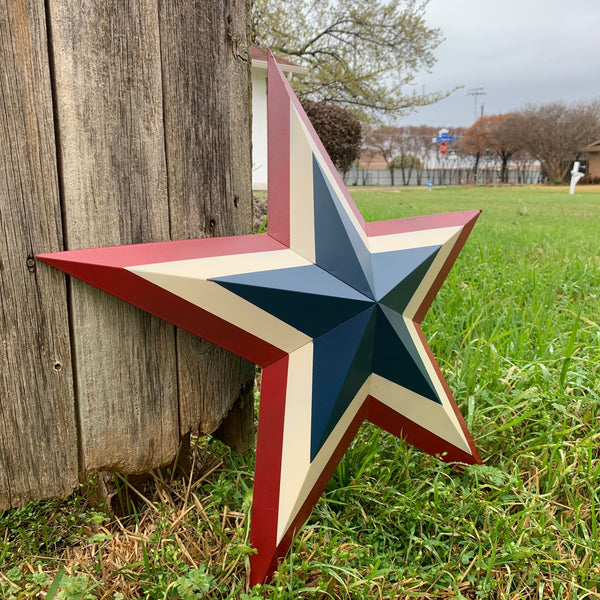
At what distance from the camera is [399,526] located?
132 centimetres

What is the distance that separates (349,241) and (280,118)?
0.38 m

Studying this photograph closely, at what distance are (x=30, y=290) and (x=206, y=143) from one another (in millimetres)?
557

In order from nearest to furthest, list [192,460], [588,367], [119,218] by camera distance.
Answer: [119,218]
[192,460]
[588,367]

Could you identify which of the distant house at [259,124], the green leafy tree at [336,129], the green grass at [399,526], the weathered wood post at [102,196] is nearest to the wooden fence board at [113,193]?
the weathered wood post at [102,196]

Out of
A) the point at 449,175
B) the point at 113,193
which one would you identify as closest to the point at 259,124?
the point at 113,193

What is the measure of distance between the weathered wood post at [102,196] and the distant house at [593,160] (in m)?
48.1

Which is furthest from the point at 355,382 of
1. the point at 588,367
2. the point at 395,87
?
the point at 395,87

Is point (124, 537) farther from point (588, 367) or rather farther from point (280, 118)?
point (588, 367)

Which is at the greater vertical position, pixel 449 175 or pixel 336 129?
pixel 336 129

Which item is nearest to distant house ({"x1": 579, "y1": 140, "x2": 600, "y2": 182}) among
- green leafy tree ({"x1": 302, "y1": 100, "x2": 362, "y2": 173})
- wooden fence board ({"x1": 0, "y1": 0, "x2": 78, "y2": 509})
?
green leafy tree ({"x1": 302, "y1": 100, "x2": 362, "y2": 173})

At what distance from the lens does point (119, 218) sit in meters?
1.19

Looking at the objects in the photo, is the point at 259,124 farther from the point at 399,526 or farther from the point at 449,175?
the point at 449,175

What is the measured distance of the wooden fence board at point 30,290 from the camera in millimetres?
1041

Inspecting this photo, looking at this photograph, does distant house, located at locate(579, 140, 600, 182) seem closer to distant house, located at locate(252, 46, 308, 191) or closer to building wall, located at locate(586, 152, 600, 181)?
building wall, located at locate(586, 152, 600, 181)
